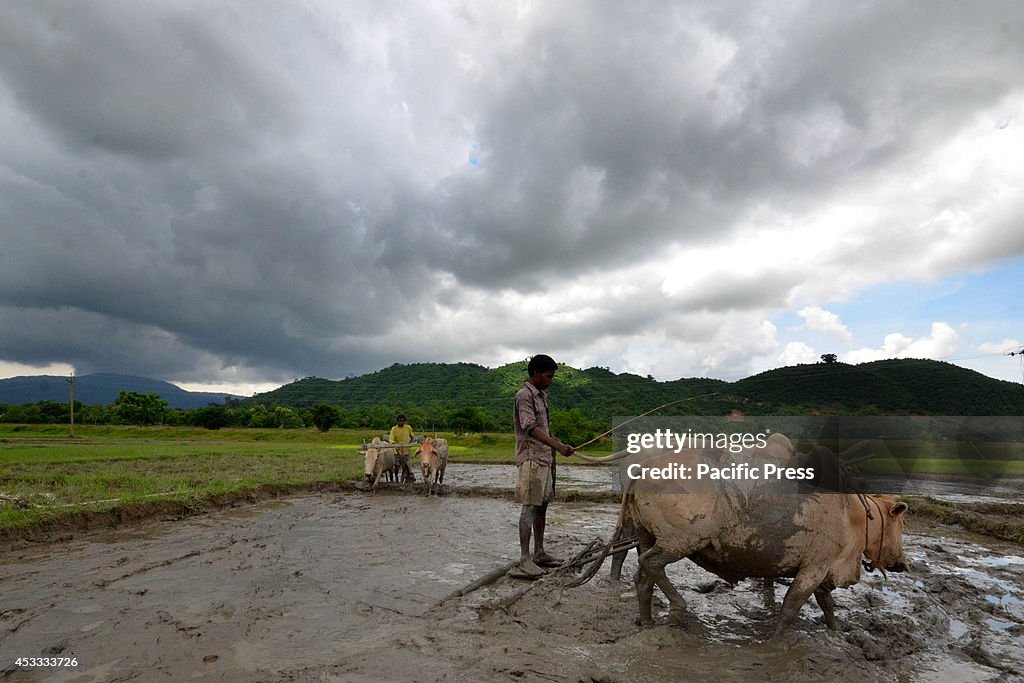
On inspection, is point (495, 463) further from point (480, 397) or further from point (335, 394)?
point (335, 394)

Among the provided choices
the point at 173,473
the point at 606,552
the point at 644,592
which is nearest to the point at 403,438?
the point at 173,473

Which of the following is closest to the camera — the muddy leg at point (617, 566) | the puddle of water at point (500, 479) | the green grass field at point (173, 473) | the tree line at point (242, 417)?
the muddy leg at point (617, 566)

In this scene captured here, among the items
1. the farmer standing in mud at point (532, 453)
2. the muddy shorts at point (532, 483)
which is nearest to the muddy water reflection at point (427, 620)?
the farmer standing in mud at point (532, 453)

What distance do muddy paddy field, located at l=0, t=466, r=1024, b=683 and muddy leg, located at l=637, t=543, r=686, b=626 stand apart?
0.15m

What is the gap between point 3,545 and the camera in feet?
26.3

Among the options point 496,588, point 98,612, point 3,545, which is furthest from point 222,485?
point 496,588

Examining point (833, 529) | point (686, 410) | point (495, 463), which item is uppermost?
point (686, 410)

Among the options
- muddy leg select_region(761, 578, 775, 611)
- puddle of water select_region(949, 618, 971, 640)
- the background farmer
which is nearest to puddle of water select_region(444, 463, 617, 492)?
the background farmer

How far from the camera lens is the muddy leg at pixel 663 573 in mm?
4766

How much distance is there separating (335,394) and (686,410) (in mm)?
131113

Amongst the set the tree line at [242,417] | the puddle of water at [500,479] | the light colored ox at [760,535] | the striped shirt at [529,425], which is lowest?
the puddle of water at [500,479]

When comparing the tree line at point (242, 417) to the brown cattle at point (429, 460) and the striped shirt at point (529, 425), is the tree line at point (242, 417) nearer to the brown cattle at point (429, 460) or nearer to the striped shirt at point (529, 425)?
the brown cattle at point (429, 460)

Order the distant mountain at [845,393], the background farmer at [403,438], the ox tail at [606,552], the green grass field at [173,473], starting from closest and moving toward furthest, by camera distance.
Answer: the distant mountain at [845,393] < the ox tail at [606,552] < the green grass field at [173,473] < the background farmer at [403,438]

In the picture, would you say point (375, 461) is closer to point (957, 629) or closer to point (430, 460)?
point (430, 460)
